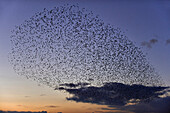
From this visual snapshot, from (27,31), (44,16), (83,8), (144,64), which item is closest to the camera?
(83,8)

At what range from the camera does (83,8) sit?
110 feet

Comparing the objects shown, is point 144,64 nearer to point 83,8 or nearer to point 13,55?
point 83,8

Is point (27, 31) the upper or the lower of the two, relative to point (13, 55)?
upper

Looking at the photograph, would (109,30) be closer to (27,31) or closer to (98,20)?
(98,20)

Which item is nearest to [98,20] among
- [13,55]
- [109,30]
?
[109,30]

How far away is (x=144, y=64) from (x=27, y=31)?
26589mm

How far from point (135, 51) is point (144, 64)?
508 cm

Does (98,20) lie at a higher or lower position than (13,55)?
higher

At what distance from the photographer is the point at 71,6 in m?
35.6

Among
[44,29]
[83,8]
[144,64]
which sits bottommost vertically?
[144,64]

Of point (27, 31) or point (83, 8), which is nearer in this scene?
point (83, 8)

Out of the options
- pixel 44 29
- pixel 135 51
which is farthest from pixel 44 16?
pixel 135 51

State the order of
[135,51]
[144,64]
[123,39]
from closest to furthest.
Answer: [123,39] < [135,51] < [144,64]

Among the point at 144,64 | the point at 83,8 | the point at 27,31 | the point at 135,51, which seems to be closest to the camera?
the point at 83,8
